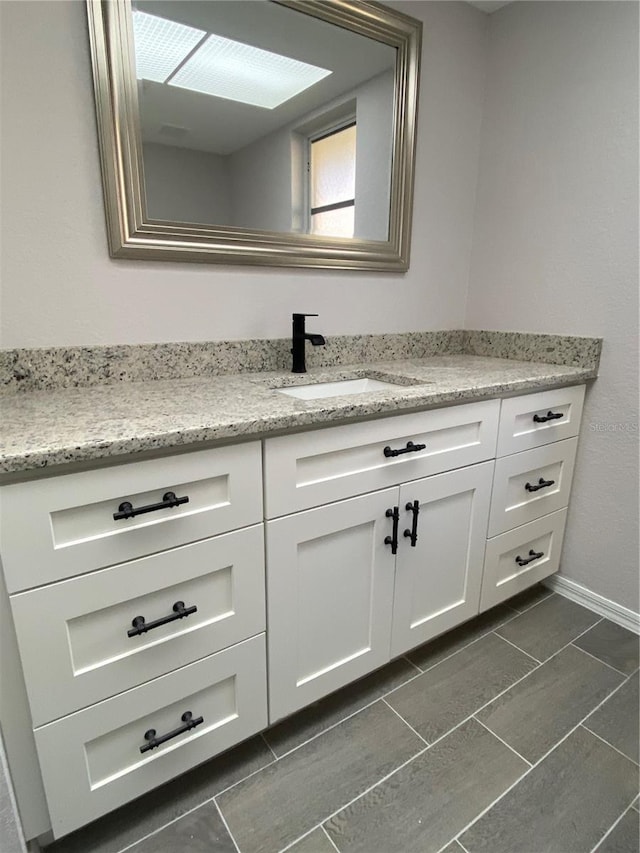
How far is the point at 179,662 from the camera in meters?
0.97

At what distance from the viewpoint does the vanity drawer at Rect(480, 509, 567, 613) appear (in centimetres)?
157

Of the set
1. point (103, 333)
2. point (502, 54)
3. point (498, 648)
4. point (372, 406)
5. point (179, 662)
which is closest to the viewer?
point (179, 662)

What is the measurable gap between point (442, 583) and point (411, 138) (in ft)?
4.93

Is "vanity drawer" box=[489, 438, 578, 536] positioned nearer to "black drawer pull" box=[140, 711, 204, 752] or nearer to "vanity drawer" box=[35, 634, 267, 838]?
"vanity drawer" box=[35, 634, 267, 838]

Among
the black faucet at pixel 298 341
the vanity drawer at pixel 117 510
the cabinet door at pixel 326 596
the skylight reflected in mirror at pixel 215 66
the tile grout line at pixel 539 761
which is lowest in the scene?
the tile grout line at pixel 539 761

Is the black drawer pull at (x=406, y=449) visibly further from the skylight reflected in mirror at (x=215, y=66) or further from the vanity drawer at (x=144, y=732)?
the skylight reflected in mirror at (x=215, y=66)

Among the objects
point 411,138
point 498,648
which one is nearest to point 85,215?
point 411,138

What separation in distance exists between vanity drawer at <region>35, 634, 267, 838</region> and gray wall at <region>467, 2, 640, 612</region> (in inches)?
52.3

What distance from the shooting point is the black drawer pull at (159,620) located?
89 centimetres

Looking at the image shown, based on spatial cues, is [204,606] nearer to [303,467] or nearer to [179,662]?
[179,662]

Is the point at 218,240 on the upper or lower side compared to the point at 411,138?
lower

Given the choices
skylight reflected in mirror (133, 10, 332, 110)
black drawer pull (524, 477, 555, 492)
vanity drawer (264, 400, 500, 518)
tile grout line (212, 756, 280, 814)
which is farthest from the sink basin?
tile grout line (212, 756, 280, 814)

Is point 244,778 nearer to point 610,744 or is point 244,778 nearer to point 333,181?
point 610,744

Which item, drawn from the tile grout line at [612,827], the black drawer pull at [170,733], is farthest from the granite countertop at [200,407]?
the tile grout line at [612,827]
